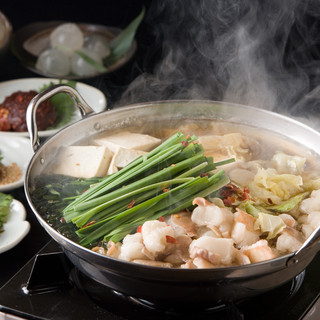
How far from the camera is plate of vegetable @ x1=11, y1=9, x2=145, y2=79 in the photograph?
4359 millimetres

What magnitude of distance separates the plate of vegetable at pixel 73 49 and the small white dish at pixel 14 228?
1888mm

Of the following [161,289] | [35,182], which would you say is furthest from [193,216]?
[35,182]

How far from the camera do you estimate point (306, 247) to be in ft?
5.02

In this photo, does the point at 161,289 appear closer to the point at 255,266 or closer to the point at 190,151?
the point at 255,266

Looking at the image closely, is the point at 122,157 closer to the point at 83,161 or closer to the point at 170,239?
the point at 83,161

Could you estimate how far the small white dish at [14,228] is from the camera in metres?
2.29

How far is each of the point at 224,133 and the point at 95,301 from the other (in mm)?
1034

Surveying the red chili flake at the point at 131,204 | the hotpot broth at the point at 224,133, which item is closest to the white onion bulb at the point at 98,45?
the hotpot broth at the point at 224,133

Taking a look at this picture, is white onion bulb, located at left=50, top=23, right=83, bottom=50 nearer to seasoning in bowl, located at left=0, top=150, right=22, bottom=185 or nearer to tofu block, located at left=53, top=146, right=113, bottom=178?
seasoning in bowl, located at left=0, top=150, right=22, bottom=185

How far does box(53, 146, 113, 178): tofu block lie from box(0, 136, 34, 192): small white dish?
2.88 ft

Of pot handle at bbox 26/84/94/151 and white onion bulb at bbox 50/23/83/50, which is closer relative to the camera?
pot handle at bbox 26/84/94/151

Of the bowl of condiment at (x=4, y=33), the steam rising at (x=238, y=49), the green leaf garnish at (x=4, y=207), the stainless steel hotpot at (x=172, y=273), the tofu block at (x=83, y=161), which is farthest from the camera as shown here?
the bowl of condiment at (x=4, y=33)

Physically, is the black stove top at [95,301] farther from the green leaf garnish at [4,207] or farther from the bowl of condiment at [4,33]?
the bowl of condiment at [4,33]

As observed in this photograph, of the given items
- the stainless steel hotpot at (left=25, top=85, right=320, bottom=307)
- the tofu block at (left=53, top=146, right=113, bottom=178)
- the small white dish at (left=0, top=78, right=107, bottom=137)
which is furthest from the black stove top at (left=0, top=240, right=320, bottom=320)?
the small white dish at (left=0, top=78, right=107, bottom=137)
